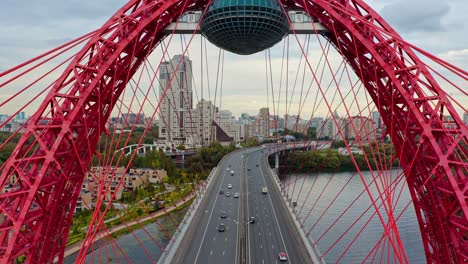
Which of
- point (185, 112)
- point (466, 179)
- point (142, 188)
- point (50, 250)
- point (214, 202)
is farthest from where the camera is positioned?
point (185, 112)

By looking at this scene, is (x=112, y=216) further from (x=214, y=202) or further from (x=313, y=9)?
(x=313, y=9)

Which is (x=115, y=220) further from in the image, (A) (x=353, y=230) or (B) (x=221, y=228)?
(A) (x=353, y=230)

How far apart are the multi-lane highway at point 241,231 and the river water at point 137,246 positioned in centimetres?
387

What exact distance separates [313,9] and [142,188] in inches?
1965

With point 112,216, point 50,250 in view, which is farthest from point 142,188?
point 50,250

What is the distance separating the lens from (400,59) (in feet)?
35.2

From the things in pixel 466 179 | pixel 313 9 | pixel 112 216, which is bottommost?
pixel 112 216

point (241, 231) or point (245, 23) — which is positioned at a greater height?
point (245, 23)

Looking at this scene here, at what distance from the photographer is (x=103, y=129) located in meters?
13.1

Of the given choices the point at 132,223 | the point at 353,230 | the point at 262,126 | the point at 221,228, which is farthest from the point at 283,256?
the point at 262,126

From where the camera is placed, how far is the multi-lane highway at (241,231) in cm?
2589

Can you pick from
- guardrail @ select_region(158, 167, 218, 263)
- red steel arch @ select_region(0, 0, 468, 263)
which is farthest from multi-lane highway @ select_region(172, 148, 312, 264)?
red steel arch @ select_region(0, 0, 468, 263)

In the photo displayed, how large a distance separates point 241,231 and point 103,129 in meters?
22.6

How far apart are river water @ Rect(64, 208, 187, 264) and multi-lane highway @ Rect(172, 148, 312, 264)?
12.7ft
